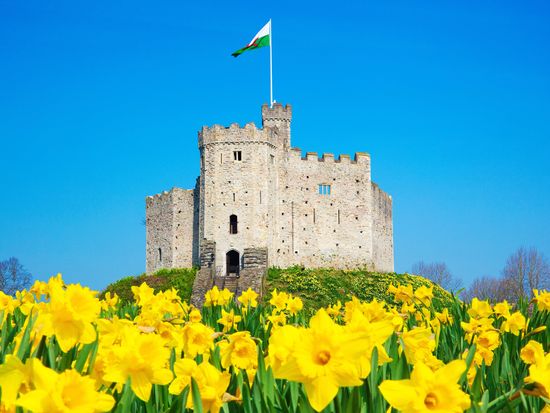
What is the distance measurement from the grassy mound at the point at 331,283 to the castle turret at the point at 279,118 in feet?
30.0

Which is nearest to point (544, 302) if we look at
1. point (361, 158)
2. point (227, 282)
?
point (227, 282)

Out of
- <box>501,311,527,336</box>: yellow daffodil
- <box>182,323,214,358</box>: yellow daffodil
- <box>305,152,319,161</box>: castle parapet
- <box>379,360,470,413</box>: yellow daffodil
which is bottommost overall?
<box>379,360,470,413</box>: yellow daffodil

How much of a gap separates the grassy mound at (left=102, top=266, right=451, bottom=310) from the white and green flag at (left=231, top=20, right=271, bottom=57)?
1375 centimetres

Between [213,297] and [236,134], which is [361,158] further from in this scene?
[213,297]

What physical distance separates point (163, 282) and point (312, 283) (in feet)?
27.1

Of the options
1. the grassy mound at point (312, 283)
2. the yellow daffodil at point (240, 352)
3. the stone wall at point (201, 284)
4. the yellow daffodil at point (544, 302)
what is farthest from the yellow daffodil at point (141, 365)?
the stone wall at point (201, 284)

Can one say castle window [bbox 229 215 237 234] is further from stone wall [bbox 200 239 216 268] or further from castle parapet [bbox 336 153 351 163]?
castle parapet [bbox 336 153 351 163]

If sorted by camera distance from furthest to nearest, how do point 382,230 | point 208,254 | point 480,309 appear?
point 382,230
point 208,254
point 480,309

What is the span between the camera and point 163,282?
36.6m

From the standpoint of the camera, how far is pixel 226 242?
3716 centimetres

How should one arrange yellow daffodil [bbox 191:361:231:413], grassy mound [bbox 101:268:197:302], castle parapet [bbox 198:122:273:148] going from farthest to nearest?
castle parapet [bbox 198:122:273:148] → grassy mound [bbox 101:268:197:302] → yellow daffodil [bbox 191:361:231:413]

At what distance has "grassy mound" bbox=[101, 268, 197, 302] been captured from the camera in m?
35.2

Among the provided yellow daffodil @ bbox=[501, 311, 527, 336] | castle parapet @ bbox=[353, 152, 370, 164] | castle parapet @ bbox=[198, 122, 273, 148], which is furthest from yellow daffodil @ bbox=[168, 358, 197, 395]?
castle parapet @ bbox=[353, 152, 370, 164]

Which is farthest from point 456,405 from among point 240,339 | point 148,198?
point 148,198
